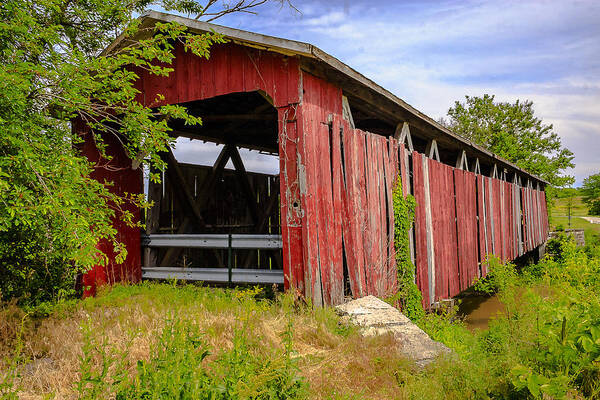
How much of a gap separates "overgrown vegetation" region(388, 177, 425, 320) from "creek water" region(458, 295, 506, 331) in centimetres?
483

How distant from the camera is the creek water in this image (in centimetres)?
1241

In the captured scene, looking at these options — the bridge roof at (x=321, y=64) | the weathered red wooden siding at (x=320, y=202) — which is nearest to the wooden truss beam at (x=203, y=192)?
the bridge roof at (x=321, y=64)

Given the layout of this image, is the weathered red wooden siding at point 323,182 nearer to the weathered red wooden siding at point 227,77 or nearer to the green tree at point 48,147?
the weathered red wooden siding at point 227,77

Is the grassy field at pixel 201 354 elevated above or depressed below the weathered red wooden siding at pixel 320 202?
below

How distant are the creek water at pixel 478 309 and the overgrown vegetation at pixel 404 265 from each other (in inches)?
190

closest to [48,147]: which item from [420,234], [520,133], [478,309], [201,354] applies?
[201,354]

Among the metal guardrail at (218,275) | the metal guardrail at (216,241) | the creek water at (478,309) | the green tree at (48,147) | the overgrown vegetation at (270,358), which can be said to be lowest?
the creek water at (478,309)

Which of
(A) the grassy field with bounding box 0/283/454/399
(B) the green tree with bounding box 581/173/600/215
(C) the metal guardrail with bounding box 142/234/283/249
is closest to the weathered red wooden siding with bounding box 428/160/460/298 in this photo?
(C) the metal guardrail with bounding box 142/234/283/249

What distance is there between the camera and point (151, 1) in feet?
43.5

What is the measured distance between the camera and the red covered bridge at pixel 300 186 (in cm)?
597

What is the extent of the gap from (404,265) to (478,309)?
814 centimetres

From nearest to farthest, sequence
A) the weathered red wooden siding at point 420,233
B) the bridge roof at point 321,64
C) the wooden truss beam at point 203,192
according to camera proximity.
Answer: the bridge roof at point 321,64, the weathered red wooden siding at point 420,233, the wooden truss beam at point 203,192

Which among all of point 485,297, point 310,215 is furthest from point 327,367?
point 485,297

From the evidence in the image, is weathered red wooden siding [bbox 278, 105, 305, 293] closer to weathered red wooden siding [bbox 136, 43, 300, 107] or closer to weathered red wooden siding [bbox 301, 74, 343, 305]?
weathered red wooden siding [bbox 301, 74, 343, 305]
